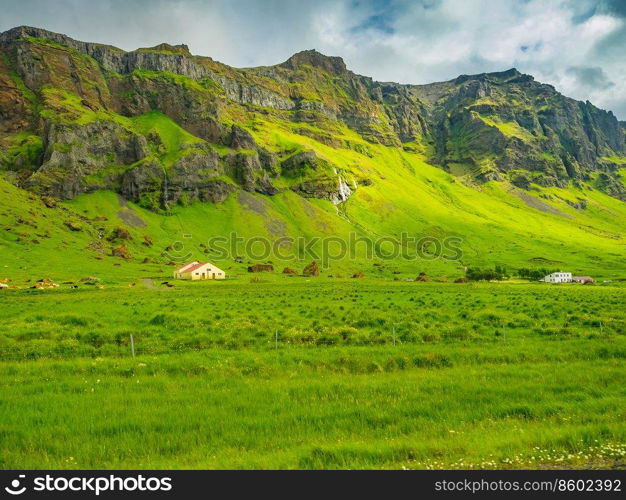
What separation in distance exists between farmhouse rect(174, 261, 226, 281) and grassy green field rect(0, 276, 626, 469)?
Result: 9194 centimetres

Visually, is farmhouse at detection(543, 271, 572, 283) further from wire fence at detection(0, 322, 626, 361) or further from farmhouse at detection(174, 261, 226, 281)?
wire fence at detection(0, 322, 626, 361)

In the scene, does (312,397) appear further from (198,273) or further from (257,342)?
(198,273)

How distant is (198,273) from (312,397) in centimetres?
11083

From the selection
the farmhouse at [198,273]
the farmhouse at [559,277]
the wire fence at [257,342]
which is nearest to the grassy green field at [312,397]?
the wire fence at [257,342]

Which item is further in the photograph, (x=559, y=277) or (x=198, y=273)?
(x=559, y=277)

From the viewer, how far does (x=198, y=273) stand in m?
119

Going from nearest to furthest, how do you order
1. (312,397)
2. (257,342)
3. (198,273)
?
(312,397) → (257,342) → (198,273)

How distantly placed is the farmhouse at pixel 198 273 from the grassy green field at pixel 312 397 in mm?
91943

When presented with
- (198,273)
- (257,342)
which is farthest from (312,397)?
(198,273)

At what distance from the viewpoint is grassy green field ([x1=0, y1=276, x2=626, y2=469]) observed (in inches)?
380
